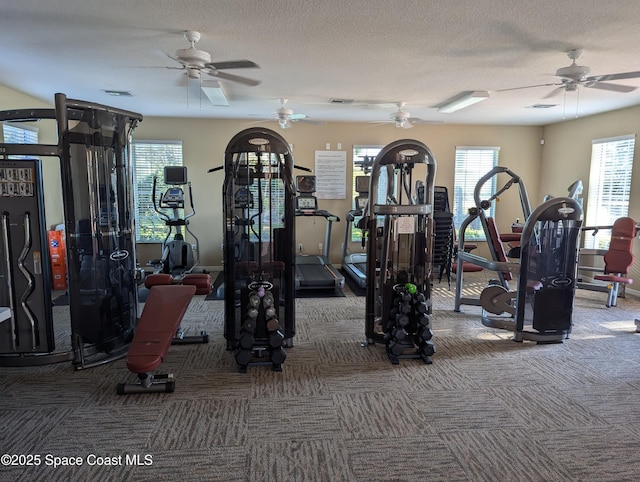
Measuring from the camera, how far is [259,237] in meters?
3.80

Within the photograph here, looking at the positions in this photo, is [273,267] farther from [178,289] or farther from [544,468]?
[544,468]

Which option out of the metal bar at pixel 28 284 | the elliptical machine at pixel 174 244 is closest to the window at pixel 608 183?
the elliptical machine at pixel 174 244

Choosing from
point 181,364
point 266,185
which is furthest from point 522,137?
point 181,364

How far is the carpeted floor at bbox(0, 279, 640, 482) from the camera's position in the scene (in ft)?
7.41

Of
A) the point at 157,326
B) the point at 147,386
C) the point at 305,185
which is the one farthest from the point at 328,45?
the point at 305,185

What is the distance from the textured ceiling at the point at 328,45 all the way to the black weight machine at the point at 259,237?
0.90 meters

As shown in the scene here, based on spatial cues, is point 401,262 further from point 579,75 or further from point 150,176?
point 150,176

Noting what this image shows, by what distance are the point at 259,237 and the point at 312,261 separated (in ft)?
11.3

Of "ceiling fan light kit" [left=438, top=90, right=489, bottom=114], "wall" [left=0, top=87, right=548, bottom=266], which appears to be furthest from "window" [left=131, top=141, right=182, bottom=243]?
"ceiling fan light kit" [left=438, top=90, right=489, bottom=114]

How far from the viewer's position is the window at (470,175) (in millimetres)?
7984

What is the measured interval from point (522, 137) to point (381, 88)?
4.28 m

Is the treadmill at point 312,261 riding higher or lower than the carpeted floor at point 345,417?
higher

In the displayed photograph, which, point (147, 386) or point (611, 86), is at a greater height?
point (611, 86)

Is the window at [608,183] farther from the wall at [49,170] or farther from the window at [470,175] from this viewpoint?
the wall at [49,170]
